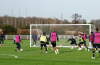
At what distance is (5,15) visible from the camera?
94.5 metres

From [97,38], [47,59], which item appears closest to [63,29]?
[97,38]

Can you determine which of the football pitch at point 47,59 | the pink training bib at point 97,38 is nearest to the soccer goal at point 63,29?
the football pitch at point 47,59

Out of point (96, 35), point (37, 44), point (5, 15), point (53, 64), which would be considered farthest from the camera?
point (5, 15)

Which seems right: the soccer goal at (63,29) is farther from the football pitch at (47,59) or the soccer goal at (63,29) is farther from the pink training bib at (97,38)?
the pink training bib at (97,38)

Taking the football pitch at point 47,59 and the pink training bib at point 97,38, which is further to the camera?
the pink training bib at point 97,38

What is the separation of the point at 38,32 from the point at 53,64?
61.4 feet

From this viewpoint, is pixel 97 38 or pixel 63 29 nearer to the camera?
pixel 97 38

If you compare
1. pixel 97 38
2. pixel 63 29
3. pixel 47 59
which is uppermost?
pixel 63 29

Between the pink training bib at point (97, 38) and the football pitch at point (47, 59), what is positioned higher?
the pink training bib at point (97, 38)

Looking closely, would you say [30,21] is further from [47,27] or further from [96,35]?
[96,35]

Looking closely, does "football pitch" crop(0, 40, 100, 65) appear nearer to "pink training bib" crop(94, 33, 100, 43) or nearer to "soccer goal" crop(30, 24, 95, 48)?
"pink training bib" crop(94, 33, 100, 43)

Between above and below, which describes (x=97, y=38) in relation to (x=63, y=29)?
below

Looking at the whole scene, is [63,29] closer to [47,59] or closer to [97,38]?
[97,38]

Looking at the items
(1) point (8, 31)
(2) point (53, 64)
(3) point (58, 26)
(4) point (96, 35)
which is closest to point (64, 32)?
(3) point (58, 26)
